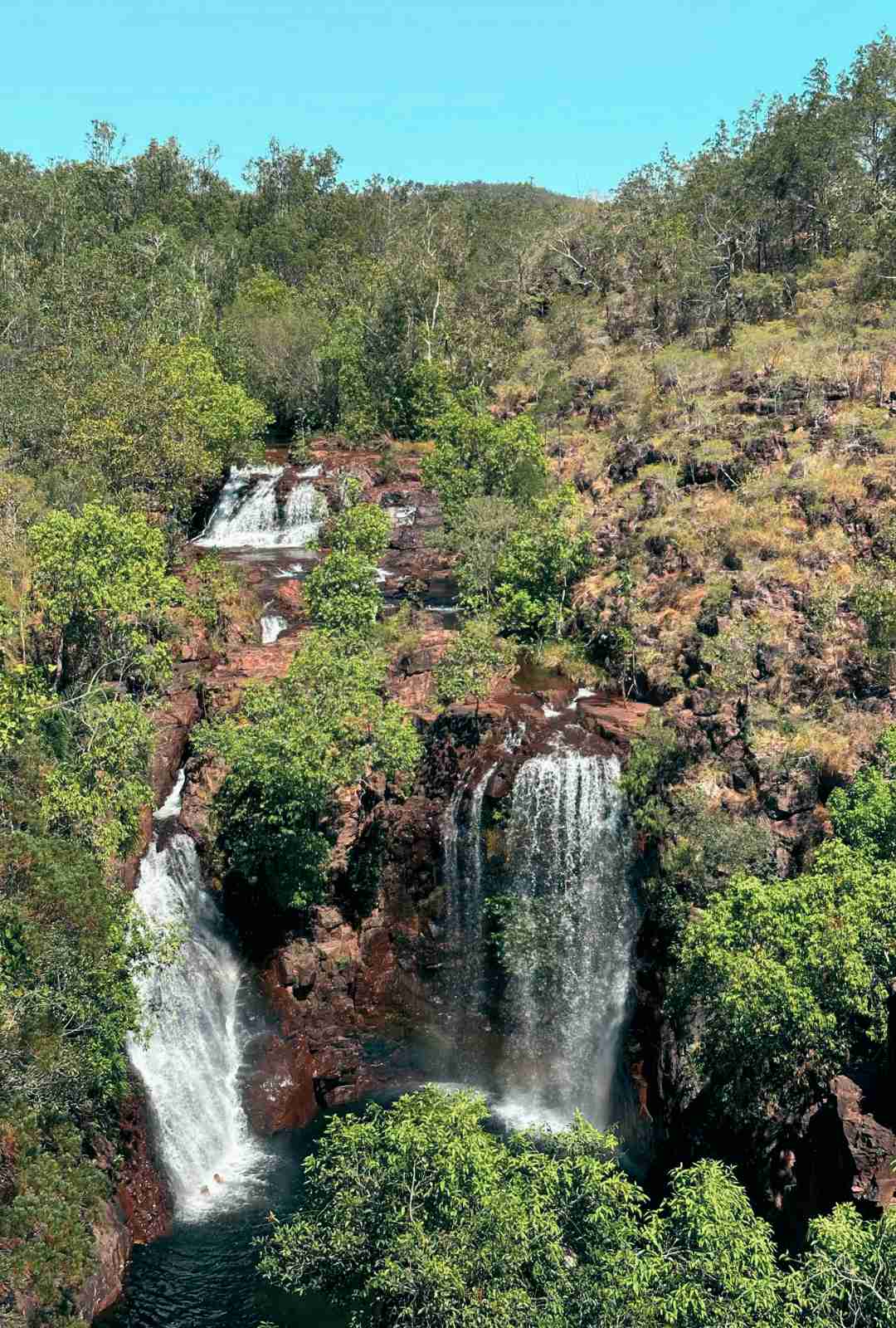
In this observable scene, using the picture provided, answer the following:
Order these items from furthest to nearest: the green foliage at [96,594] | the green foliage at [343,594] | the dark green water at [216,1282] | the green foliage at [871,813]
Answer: the green foliage at [343,594]
the green foliage at [96,594]
the green foliage at [871,813]
the dark green water at [216,1282]

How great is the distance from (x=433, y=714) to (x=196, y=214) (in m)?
105

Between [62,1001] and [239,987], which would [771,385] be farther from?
[62,1001]

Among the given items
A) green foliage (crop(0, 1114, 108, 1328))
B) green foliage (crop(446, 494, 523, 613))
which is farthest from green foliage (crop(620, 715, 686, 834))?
green foliage (crop(0, 1114, 108, 1328))

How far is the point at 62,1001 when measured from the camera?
90.7 feet

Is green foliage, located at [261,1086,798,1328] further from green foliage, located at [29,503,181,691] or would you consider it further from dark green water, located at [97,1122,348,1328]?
green foliage, located at [29,503,181,691]

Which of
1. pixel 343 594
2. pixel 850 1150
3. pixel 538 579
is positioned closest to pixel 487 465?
pixel 538 579

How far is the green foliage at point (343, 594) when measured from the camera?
48.0 metres

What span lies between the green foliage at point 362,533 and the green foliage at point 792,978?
27188mm

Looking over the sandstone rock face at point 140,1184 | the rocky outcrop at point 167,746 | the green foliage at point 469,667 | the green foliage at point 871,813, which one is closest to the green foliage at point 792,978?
the green foliage at point 871,813

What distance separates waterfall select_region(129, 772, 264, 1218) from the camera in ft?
112

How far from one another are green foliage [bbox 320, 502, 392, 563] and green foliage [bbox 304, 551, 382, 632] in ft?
5.95

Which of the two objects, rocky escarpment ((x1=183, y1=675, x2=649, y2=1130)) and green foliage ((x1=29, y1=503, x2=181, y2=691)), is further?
green foliage ((x1=29, y1=503, x2=181, y2=691))

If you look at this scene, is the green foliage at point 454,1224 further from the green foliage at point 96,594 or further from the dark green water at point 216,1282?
the green foliage at point 96,594

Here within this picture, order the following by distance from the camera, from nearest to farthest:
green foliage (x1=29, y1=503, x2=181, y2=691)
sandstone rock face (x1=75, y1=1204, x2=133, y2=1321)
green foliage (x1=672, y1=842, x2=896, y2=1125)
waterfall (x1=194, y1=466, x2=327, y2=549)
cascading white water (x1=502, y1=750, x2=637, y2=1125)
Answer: green foliage (x1=672, y1=842, x2=896, y2=1125) < sandstone rock face (x1=75, y1=1204, x2=133, y2=1321) < cascading white water (x1=502, y1=750, x2=637, y2=1125) < green foliage (x1=29, y1=503, x2=181, y2=691) < waterfall (x1=194, y1=466, x2=327, y2=549)
